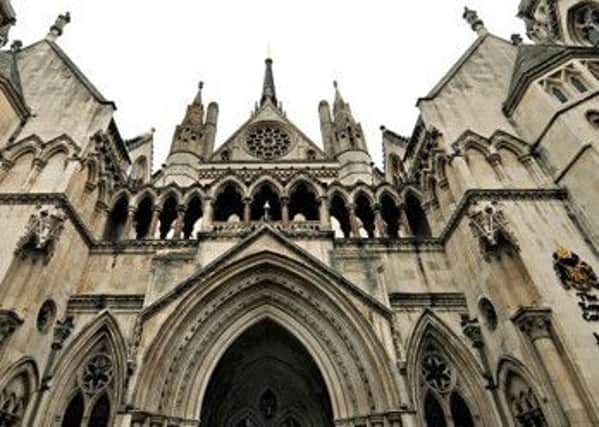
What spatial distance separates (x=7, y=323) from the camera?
382 inches

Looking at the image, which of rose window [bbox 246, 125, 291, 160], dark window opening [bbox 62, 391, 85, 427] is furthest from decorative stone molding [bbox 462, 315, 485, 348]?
rose window [bbox 246, 125, 291, 160]

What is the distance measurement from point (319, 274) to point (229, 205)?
618 centimetres

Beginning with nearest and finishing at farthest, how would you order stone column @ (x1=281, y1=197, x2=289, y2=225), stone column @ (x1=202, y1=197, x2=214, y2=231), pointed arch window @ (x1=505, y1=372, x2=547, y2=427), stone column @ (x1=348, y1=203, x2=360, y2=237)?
pointed arch window @ (x1=505, y1=372, x2=547, y2=427) < stone column @ (x1=202, y1=197, x2=214, y2=231) < stone column @ (x1=348, y1=203, x2=360, y2=237) < stone column @ (x1=281, y1=197, x2=289, y2=225)

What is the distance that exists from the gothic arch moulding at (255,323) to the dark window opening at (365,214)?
177 inches

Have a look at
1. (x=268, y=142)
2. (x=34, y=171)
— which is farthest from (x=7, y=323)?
(x=268, y=142)

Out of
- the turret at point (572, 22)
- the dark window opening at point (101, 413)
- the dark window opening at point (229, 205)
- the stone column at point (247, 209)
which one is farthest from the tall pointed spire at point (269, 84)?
the dark window opening at point (101, 413)

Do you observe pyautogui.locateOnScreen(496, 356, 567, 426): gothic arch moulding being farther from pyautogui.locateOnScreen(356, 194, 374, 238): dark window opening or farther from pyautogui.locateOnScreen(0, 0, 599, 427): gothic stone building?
pyautogui.locateOnScreen(356, 194, 374, 238): dark window opening

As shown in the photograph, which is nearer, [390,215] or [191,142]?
[390,215]

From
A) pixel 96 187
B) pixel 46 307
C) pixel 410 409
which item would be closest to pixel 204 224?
pixel 96 187

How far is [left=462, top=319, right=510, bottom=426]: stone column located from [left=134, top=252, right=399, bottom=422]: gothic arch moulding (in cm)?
253

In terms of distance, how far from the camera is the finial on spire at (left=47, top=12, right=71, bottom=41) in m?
18.2

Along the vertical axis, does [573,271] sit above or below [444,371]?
above

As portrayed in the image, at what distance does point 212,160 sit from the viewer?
21.9 meters

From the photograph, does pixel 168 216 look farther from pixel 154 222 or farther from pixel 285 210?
pixel 285 210
